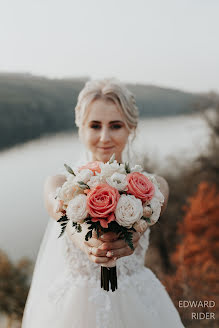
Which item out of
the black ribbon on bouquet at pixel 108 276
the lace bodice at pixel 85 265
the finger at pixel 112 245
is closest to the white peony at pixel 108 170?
the finger at pixel 112 245

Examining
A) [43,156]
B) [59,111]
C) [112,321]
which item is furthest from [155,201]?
[59,111]

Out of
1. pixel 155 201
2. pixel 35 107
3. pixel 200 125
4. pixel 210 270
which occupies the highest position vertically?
pixel 200 125

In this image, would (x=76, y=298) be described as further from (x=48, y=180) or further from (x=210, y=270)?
(x=210, y=270)

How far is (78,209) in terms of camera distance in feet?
4.47

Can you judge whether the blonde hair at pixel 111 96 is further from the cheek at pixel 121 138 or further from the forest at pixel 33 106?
the forest at pixel 33 106

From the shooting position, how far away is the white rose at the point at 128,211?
1342 mm

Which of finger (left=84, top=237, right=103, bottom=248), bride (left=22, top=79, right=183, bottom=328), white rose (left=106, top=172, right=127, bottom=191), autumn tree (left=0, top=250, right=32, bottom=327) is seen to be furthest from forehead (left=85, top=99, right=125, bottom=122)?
autumn tree (left=0, top=250, right=32, bottom=327)

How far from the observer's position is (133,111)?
Answer: 2.31m

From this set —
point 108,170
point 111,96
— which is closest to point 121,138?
point 111,96

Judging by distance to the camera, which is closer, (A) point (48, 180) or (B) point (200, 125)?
(A) point (48, 180)

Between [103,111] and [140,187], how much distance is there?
37.5 inches

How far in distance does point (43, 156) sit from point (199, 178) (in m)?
8.66

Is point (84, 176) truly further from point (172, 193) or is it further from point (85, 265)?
point (172, 193)

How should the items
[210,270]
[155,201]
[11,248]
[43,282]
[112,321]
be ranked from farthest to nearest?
[210,270] < [11,248] < [43,282] < [112,321] < [155,201]
